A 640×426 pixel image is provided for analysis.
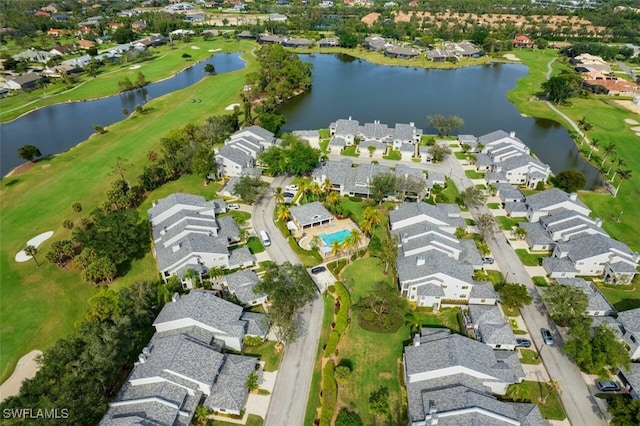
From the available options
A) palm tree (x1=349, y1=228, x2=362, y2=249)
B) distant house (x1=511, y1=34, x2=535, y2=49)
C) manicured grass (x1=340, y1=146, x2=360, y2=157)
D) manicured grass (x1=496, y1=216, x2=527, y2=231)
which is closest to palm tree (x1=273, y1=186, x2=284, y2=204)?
palm tree (x1=349, y1=228, x2=362, y2=249)

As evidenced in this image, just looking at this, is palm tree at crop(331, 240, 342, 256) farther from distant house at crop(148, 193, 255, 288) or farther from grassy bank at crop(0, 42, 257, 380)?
grassy bank at crop(0, 42, 257, 380)

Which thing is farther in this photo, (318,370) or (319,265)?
(319,265)

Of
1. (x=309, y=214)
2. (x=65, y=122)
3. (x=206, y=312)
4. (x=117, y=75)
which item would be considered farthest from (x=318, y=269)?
(x=117, y=75)

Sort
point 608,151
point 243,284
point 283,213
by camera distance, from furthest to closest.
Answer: point 608,151 < point 283,213 < point 243,284

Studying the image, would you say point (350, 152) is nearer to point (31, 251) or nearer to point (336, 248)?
point (336, 248)

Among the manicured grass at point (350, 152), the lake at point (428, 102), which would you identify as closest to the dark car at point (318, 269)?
the manicured grass at point (350, 152)

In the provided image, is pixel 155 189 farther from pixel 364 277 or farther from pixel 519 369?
pixel 519 369

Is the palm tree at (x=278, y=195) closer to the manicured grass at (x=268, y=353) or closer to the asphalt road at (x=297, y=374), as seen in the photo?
the asphalt road at (x=297, y=374)
